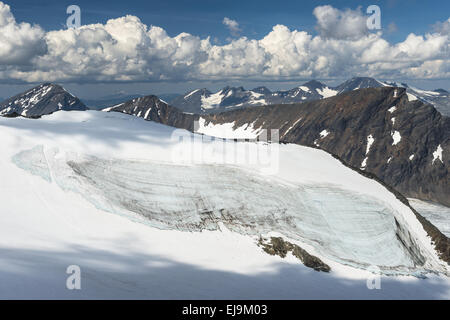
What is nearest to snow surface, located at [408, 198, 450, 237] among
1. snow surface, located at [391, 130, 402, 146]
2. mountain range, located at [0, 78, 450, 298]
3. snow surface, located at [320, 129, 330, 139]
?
mountain range, located at [0, 78, 450, 298]

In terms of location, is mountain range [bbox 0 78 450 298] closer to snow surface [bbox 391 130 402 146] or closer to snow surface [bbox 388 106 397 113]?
snow surface [bbox 391 130 402 146]

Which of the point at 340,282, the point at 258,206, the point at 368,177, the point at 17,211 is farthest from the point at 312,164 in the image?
the point at 17,211

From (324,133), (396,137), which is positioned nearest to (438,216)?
(396,137)

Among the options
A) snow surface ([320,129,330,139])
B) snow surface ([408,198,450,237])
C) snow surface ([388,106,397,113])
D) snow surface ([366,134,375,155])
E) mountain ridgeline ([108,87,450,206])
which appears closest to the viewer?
snow surface ([408,198,450,237])

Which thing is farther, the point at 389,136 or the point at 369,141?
the point at 369,141

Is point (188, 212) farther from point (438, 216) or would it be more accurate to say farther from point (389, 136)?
point (389, 136)

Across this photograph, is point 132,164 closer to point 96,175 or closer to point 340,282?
point 96,175
